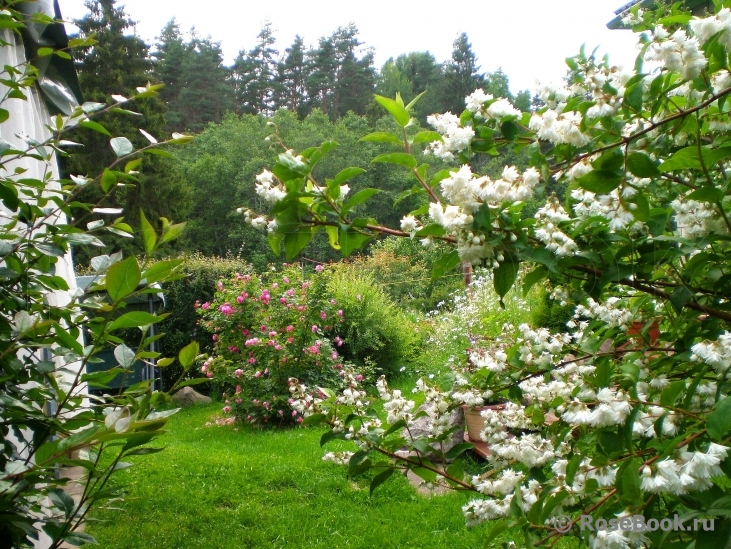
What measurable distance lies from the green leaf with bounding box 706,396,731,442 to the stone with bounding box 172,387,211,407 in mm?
7826

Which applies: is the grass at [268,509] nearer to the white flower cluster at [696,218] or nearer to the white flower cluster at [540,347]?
the white flower cluster at [540,347]

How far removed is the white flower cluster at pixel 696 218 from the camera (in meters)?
0.93

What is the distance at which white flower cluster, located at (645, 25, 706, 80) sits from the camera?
73cm

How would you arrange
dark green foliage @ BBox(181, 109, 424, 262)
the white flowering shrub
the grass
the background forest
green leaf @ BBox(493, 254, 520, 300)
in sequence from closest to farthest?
the white flowering shrub → green leaf @ BBox(493, 254, 520, 300) → the grass → the background forest → dark green foliage @ BBox(181, 109, 424, 262)

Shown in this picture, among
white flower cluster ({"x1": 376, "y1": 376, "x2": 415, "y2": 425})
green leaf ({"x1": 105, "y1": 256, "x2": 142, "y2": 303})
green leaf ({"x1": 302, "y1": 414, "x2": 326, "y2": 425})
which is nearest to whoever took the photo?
green leaf ({"x1": 105, "y1": 256, "x2": 142, "y2": 303})

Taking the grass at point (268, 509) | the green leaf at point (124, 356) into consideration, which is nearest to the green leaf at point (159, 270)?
the green leaf at point (124, 356)

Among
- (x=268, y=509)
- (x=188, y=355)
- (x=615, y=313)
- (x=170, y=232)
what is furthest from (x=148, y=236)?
(x=268, y=509)

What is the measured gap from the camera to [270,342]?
580cm

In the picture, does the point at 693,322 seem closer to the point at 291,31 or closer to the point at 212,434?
the point at 212,434

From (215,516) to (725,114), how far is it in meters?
2.85

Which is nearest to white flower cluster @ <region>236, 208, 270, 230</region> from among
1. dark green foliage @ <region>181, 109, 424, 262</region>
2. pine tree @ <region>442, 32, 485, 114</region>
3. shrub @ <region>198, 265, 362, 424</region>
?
shrub @ <region>198, 265, 362, 424</region>

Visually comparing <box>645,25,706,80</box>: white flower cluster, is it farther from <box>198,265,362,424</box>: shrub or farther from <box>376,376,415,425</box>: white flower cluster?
<box>198,265,362,424</box>: shrub

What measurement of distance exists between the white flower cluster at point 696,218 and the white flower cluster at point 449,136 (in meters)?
0.36

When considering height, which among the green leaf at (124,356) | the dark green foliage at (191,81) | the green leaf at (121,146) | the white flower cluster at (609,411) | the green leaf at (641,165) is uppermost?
the dark green foliage at (191,81)
